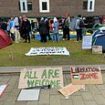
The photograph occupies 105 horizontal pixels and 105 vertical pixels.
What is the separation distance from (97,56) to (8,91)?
603cm

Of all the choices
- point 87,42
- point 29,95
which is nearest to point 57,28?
point 87,42

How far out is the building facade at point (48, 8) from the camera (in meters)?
40.4

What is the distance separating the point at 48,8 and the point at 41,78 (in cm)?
3344

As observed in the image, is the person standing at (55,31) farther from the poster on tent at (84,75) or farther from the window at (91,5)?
the window at (91,5)

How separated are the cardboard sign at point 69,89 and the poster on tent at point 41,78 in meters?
0.20

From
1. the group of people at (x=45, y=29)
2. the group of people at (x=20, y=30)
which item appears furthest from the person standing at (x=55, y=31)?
the group of people at (x=20, y=30)

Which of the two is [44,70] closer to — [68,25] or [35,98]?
[35,98]

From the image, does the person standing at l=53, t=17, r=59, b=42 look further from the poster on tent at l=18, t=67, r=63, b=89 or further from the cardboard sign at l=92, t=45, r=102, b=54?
the poster on tent at l=18, t=67, r=63, b=89

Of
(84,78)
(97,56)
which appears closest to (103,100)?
(84,78)

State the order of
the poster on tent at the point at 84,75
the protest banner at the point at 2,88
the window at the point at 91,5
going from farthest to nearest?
1. the window at the point at 91,5
2. the poster on tent at the point at 84,75
3. the protest banner at the point at 2,88

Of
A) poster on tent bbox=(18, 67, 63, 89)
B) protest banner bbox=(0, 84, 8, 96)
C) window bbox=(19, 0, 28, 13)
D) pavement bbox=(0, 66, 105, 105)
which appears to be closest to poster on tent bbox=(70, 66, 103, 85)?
pavement bbox=(0, 66, 105, 105)

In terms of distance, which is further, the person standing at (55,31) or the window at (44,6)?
the window at (44,6)

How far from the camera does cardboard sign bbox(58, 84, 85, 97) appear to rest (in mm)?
7776

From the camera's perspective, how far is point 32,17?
40.3m
